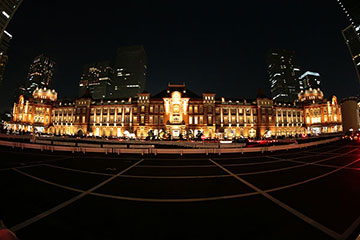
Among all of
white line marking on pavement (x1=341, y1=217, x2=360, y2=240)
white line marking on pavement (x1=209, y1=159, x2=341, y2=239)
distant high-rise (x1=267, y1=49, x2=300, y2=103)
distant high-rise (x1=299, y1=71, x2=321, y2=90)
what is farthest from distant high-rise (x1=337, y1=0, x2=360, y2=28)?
distant high-rise (x1=299, y1=71, x2=321, y2=90)

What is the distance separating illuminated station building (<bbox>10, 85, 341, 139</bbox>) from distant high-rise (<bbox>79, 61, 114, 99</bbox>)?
71005mm

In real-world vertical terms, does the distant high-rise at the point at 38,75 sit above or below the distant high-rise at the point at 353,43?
above

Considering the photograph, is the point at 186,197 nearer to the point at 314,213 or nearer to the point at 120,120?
the point at 314,213

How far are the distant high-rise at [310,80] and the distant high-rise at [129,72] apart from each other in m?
153

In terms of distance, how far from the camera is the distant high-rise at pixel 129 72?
126000 millimetres

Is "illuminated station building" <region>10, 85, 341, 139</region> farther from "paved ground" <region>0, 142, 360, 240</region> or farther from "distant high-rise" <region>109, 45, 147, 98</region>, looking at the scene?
"distant high-rise" <region>109, 45, 147, 98</region>

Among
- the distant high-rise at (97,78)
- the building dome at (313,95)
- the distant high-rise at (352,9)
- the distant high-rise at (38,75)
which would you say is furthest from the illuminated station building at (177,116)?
the distant high-rise at (38,75)

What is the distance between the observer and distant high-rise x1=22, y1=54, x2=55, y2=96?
5082 inches

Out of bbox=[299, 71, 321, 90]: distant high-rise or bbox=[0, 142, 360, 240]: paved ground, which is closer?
bbox=[0, 142, 360, 240]: paved ground

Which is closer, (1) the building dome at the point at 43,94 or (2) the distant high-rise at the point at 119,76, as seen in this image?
(1) the building dome at the point at 43,94

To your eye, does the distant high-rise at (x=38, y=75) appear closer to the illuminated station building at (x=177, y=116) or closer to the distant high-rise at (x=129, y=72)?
the distant high-rise at (x=129, y=72)

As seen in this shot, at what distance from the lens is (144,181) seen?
7.16 meters

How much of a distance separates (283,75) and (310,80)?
20.8 metres

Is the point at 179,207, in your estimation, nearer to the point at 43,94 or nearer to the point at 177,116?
the point at 177,116
